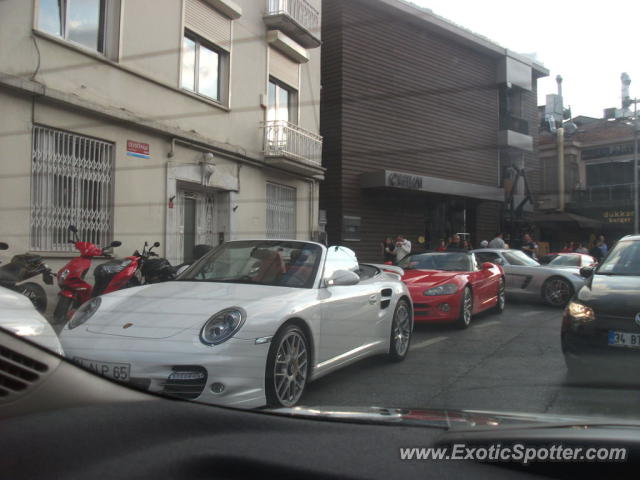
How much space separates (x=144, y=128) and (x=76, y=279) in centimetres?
171

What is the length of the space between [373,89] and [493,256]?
3425mm

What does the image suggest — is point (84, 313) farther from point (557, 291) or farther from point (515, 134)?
Result: point (557, 291)

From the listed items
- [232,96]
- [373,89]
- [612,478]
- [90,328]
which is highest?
[373,89]

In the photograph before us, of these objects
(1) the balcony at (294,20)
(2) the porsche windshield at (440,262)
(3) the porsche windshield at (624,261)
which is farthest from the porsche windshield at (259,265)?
(2) the porsche windshield at (440,262)

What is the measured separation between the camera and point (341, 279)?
315cm

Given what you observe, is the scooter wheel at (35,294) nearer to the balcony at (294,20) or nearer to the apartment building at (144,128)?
the apartment building at (144,128)

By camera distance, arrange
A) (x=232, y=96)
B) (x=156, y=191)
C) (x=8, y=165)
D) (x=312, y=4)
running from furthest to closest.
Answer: (x=312, y=4), (x=232, y=96), (x=156, y=191), (x=8, y=165)

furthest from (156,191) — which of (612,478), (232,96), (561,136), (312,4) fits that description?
(312,4)

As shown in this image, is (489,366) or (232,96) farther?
(232,96)

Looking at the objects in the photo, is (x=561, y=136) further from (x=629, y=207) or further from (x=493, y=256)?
(x=493, y=256)

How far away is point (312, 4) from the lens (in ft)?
27.6

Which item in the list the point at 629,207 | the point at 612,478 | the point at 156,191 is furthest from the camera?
the point at 156,191

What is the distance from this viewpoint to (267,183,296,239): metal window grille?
400 cm

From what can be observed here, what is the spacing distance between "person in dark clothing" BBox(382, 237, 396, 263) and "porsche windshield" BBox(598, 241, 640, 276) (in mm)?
3927
